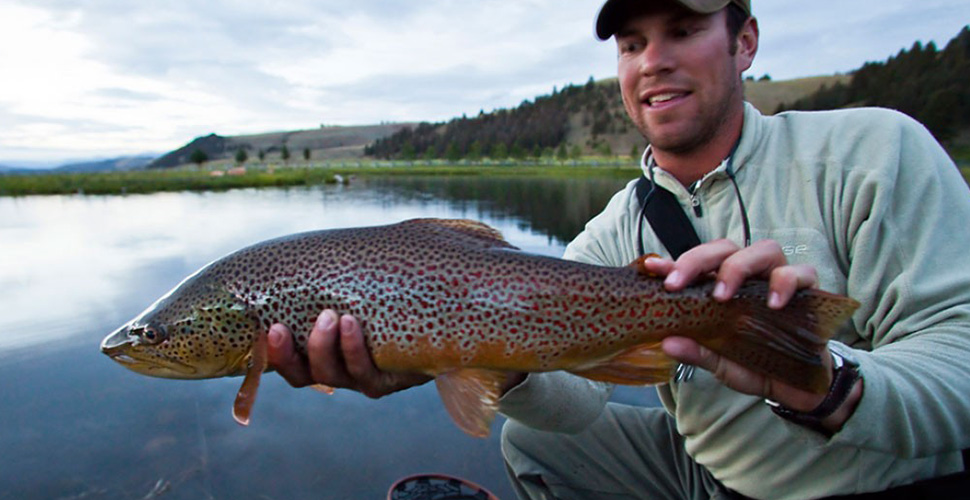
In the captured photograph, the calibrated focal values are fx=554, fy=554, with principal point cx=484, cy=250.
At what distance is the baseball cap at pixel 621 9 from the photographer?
3000mm

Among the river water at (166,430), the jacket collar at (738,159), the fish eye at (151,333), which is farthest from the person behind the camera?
the river water at (166,430)

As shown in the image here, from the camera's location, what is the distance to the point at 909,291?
97.5 inches

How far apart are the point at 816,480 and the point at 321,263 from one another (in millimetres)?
2671

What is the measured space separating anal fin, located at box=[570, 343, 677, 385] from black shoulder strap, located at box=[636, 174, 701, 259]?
38.1 inches

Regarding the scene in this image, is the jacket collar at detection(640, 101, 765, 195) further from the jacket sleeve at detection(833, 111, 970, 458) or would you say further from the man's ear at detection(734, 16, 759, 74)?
the jacket sleeve at detection(833, 111, 970, 458)

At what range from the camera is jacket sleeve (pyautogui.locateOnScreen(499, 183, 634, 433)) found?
3.01 meters

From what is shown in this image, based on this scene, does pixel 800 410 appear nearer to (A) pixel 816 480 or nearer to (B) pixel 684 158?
(A) pixel 816 480

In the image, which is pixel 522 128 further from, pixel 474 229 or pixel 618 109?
pixel 474 229

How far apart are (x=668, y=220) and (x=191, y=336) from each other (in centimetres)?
272

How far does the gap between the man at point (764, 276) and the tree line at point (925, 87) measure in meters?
57.2

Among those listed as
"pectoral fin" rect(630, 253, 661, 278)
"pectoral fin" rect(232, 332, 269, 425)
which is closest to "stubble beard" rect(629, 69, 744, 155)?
"pectoral fin" rect(630, 253, 661, 278)

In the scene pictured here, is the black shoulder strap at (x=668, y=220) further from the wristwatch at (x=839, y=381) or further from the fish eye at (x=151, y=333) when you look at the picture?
the fish eye at (x=151, y=333)

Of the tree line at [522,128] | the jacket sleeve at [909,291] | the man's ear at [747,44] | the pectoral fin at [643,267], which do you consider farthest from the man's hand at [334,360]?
the tree line at [522,128]

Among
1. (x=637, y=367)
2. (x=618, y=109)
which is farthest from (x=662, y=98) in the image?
(x=618, y=109)
